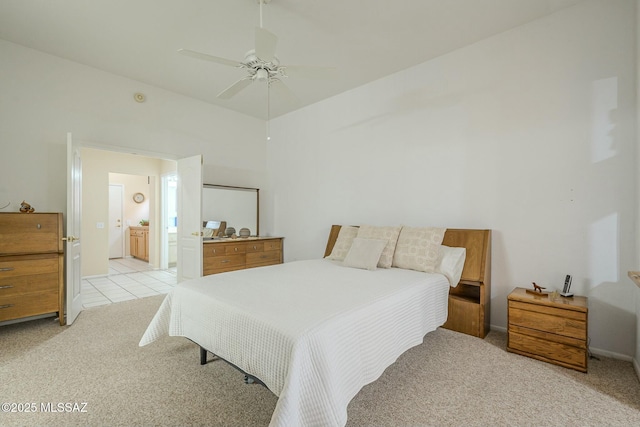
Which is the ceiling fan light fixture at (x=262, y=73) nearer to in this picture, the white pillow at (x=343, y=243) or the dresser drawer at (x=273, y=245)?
the white pillow at (x=343, y=243)

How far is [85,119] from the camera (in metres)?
3.62

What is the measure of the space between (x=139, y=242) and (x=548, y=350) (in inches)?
347

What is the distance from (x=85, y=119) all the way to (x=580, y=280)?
5596mm

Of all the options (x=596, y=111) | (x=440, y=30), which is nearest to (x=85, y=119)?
(x=440, y=30)

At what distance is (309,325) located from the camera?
4.95 ft

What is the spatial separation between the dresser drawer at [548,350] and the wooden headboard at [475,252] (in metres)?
0.57

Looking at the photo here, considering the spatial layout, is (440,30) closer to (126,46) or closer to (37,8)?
(126,46)

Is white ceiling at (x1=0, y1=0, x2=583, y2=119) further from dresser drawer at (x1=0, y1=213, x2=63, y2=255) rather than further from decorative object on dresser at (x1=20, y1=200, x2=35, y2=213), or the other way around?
dresser drawer at (x1=0, y1=213, x2=63, y2=255)

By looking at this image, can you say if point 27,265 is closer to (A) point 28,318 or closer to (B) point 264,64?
(A) point 28,318

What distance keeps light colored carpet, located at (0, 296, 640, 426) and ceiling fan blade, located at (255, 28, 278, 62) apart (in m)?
2.41

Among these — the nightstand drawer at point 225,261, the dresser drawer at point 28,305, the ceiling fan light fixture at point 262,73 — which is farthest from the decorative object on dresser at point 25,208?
the ceiling fan light fixture at point 262,73

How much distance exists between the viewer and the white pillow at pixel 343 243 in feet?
11.7

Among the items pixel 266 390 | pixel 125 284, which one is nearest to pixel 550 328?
pixel 266 390

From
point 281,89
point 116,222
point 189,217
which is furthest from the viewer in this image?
point 116,222
